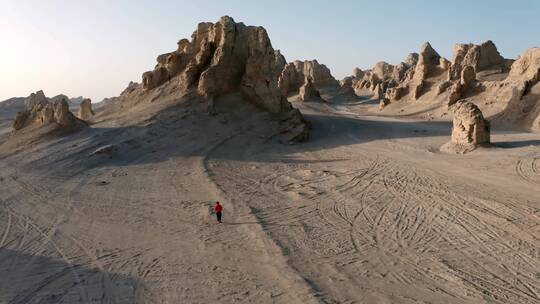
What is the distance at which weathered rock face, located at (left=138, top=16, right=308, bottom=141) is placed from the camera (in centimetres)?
2174

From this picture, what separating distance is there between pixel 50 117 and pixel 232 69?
354 inches

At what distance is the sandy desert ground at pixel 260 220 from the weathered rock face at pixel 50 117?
39.4 inches

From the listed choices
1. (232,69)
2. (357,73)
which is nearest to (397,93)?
(232,69)

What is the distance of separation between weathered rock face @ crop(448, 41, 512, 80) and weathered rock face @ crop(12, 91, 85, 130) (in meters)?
29.3

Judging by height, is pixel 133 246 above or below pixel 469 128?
below

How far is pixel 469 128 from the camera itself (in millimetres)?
16422

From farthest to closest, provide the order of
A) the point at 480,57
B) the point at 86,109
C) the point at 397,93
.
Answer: the point at 397,93 → the point at 480,57 → the point at 86,109

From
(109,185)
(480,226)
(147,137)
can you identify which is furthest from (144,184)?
(480,226)

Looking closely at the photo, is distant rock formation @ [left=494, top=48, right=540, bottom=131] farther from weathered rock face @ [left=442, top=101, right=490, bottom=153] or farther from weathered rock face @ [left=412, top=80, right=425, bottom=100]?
weathered rock face @ [left=412, top=80, right=425, bottom=100]

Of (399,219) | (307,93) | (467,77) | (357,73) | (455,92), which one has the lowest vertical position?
(399,219)

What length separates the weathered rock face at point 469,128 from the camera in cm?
1623

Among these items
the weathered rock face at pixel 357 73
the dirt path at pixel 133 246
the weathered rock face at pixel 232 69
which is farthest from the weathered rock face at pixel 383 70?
the dirt path at pixel 133 246

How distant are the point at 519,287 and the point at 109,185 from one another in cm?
1185

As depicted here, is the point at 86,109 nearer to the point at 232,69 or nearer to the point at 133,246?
the point at 232,69
